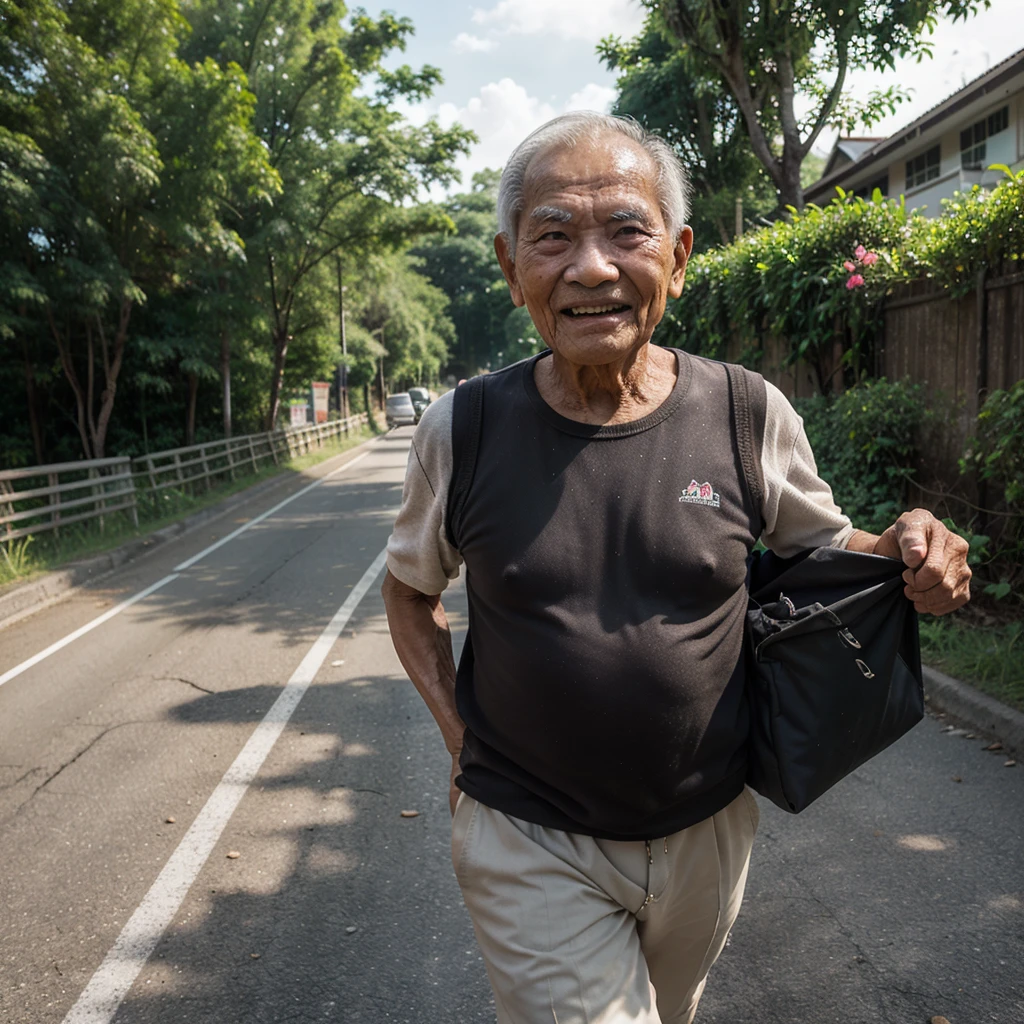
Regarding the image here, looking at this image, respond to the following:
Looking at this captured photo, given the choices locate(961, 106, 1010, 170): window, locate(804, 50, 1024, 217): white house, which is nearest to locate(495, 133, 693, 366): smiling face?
locate(804, 50, 1024, 217): white house

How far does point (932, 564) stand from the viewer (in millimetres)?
1748

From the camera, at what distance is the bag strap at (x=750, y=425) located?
1906 millimetres

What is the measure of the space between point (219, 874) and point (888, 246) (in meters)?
7.29

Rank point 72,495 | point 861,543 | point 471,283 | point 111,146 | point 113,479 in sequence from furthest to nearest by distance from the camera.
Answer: point 471,283, point 72,495, point 113,479, point 111,146, point 861,543

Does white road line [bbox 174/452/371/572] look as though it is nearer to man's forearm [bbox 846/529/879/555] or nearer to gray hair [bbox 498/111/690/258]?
gray hair [bbox 498/111/690/258]

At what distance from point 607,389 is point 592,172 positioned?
417mm

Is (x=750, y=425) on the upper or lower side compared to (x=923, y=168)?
lower

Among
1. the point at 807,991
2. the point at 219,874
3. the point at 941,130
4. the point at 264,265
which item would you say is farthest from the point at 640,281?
the point at 264,265

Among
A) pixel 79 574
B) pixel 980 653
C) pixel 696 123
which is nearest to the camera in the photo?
pixel 980 653

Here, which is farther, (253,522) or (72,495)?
(253,522)

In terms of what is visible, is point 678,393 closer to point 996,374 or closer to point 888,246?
point 996,374

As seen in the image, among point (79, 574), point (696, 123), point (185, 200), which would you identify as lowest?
point (79, 574)

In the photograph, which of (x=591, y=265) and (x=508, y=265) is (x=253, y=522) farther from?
(x=591, y=265)

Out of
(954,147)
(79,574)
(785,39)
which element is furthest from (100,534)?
(954,147)
